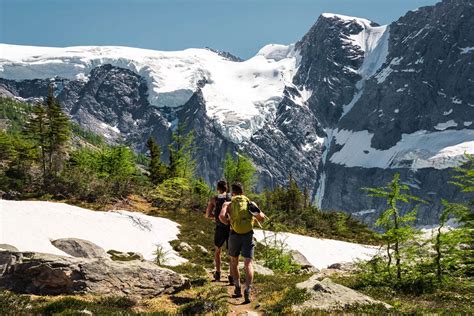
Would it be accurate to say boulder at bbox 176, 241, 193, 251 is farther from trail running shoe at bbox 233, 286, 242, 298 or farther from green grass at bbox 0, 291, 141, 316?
green grass at bbox 0, 291, 141, 316

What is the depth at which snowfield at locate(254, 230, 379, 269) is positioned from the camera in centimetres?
4125

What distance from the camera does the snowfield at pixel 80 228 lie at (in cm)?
2340

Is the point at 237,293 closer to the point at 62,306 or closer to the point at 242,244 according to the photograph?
the point at 242,244

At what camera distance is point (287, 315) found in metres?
10.6

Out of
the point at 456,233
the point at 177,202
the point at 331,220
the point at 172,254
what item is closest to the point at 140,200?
the point at 177,202

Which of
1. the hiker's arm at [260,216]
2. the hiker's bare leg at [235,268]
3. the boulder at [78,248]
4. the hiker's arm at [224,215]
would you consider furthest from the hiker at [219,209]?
the boulder at [78,248]

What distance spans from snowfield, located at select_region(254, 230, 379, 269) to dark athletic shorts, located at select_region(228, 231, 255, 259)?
2770cm

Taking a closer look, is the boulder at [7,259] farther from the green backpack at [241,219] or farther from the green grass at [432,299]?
the green grass at [432,299]

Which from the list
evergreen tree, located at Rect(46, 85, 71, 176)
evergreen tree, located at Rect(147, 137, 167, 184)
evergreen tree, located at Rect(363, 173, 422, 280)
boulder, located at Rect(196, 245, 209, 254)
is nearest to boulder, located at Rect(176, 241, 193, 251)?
boulder, located at Rect(196, 245, 209, 254)

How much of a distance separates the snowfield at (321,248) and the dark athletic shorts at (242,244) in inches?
1091

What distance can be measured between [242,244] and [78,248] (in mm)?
13022

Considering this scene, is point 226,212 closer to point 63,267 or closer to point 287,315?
point 287,315

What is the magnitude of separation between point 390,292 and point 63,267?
32.0ft

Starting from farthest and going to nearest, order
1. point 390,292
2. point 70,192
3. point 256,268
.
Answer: point 70,192, point 256,268, point 390,292
